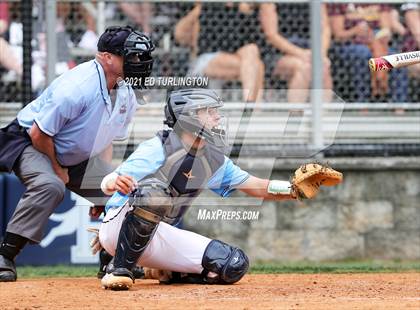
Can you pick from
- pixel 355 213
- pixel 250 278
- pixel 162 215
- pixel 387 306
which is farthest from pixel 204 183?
pixel 355 213

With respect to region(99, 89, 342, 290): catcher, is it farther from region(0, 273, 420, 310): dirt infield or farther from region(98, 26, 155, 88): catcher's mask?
region(98, 26, 155, 88): catcher's mask

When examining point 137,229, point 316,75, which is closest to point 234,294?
point 137,229

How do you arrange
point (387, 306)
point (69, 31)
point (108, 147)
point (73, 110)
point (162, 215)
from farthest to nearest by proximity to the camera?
point (69, 31) < point (108, 147) < point (73, 110) < point (162, 215) < point (387, 306)

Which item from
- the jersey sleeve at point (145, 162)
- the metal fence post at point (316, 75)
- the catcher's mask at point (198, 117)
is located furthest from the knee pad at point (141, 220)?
the metal fence post at point (316, 75)

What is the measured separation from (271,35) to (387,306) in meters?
5.46

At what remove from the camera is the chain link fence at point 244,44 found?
10.2 metres

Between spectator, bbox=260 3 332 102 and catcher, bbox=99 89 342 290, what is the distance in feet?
12.0

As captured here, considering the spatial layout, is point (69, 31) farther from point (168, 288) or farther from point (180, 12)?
point (168, 288)

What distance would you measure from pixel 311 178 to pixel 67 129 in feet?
6.87

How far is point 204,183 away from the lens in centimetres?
666

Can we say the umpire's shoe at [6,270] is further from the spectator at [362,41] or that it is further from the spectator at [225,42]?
the spectator at [362,41]

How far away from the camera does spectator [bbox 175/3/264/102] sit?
1023 centimetres

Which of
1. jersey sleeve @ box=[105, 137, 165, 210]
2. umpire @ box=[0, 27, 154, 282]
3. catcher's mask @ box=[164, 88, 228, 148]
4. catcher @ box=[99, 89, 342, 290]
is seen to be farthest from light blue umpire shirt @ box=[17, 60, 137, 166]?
jersey sleeve @ box=[105, 137, 165, 210]

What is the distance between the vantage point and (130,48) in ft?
23.9
